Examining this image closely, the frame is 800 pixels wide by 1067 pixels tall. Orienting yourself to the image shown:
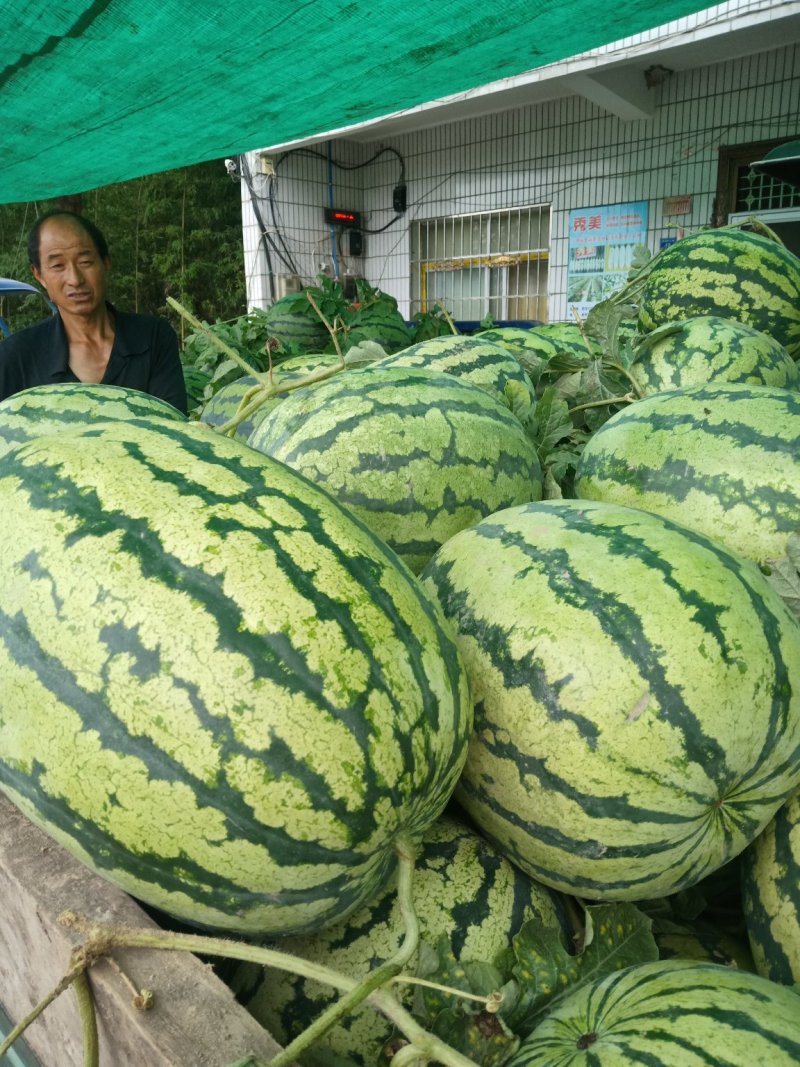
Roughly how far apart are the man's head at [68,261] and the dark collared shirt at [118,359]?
168 mm

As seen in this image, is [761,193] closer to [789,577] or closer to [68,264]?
[68,264]

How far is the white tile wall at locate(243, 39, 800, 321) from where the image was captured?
6.70m

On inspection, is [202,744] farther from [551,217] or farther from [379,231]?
[379,231]

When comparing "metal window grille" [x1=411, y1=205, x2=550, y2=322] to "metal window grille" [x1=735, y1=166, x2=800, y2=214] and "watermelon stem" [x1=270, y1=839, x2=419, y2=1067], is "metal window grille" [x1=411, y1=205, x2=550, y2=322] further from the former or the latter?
"watermelon stem" [x1=270, y1=839, x2=419, y2=1067]

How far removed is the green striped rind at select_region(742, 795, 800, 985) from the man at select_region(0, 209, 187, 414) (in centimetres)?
302

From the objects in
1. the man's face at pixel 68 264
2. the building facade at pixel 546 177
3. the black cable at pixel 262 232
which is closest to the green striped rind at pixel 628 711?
the man's face at pixel 68 264

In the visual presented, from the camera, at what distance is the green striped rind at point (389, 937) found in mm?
997

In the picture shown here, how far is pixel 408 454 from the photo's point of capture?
1.48 meters

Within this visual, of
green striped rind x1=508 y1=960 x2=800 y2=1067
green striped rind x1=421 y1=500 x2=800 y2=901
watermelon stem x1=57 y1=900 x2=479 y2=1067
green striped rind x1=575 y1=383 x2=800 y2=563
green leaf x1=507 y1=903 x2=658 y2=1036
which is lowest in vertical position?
green leaf x1=507 y1=903 x2=658 y2=1036

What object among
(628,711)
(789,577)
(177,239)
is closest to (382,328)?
(789,577)

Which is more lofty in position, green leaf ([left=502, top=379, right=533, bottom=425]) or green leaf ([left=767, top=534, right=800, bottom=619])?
green leaf ([left=502, top=379, right=533, bottom=425])

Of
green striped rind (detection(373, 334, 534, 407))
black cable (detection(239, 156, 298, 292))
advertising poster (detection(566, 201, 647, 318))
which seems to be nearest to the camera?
green striped rind (detection(373, 334, 534, 407))

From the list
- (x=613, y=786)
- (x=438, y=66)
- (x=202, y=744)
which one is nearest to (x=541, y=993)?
(x=613, y=786)

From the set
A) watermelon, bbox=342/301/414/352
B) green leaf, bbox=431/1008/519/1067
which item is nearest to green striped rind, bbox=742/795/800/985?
green leaf, bbox=431/1008/519/1067
